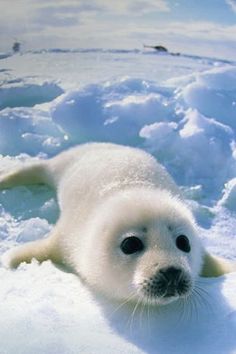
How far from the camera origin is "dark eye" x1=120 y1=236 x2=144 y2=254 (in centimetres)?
218

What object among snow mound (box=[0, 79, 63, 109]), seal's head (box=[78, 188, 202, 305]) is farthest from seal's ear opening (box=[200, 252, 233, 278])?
snow mound (box=[0, 79, 63, 109])

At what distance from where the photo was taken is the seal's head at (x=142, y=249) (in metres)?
2.02

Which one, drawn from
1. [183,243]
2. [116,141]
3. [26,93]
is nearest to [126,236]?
[183,243]

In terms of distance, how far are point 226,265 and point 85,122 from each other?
80.7 inches

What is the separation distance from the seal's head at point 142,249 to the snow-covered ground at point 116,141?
0.08 meters

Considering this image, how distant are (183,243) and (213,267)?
17.4 inches

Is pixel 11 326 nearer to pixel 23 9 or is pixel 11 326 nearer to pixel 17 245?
pixel 17 245

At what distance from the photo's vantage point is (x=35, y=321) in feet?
6.26

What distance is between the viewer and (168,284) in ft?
6.54

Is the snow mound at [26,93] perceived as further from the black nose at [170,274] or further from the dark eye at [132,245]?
the black nose at [170,274]

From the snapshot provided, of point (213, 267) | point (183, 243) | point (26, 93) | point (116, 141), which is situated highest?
point (183, 243)

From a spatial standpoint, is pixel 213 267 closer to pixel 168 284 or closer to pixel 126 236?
pixel 126 236

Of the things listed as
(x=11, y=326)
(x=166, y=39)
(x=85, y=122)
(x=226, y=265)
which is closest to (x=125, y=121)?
(x=85, y=122)

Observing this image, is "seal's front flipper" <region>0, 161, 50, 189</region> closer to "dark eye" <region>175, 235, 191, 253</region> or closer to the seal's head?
the seal's head
